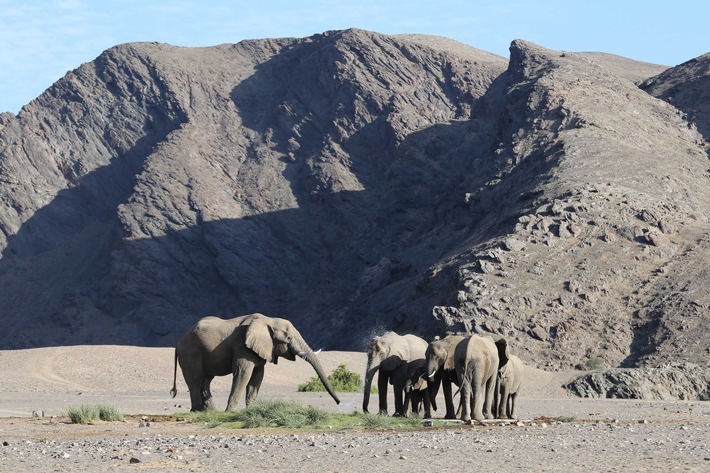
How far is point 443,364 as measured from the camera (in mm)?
29250

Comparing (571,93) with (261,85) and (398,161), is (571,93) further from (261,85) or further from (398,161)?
(261,85)

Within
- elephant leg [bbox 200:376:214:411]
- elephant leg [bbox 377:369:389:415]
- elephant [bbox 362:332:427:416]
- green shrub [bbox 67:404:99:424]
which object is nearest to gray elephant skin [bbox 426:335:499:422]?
elephant [bbox 362:332:427:416]

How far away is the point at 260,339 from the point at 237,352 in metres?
0.69

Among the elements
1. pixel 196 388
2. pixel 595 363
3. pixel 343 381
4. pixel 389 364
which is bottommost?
pixel 196 388

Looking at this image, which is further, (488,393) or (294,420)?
(488,393)

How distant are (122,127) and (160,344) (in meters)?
37.2

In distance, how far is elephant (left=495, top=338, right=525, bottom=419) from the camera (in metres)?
30.2

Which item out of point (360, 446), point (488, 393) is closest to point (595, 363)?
point (488, 393)

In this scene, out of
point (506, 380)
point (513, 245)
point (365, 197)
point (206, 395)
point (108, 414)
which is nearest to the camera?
point (108, 414)

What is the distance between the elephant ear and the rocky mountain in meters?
41.2

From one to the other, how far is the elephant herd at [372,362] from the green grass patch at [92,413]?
1.93m

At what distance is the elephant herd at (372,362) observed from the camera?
28875 millimetres

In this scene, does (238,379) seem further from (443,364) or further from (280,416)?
(443,364)

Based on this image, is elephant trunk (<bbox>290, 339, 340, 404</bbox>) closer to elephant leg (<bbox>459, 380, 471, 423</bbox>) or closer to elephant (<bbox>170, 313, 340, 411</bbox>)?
elephant (<bbox>170, 313, 340, 411</bbox>)
